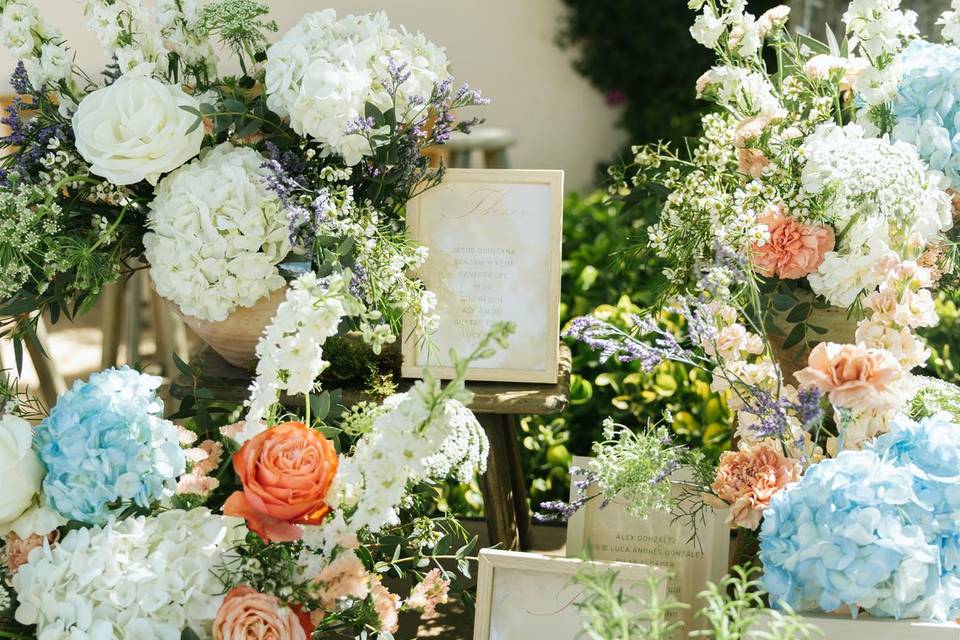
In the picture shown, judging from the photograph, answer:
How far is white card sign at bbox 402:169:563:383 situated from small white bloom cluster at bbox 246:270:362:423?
1.15 feet

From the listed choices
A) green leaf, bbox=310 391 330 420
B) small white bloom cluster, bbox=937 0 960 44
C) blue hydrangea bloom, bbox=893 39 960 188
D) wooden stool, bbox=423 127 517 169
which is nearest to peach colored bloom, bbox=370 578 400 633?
green leaf, bbox=310 391 330 420

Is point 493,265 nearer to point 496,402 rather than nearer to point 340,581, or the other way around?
point 496,402

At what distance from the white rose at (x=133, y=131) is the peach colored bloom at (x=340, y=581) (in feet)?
1.90

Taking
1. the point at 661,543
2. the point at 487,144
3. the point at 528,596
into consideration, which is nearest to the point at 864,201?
the point at 661,543

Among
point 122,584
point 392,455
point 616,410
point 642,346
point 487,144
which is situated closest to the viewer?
point 392,455

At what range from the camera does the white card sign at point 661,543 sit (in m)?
1.19

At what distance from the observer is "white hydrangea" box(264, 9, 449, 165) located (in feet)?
4.01

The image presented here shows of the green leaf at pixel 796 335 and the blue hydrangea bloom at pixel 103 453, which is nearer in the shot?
the blue hydrangea bloom at pixel 103 453

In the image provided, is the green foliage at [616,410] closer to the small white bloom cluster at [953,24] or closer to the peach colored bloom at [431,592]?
the small white bloom cluster at [953,24]

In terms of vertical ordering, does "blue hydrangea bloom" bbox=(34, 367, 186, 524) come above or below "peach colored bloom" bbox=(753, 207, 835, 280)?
below

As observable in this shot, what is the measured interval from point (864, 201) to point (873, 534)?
398 millimetres

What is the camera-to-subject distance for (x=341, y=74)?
4.02 ft

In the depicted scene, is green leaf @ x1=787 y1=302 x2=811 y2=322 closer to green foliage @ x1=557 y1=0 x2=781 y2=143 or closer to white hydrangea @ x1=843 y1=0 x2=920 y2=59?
white hydrangea @ x1=843 y1=0 x2=920 y2=59

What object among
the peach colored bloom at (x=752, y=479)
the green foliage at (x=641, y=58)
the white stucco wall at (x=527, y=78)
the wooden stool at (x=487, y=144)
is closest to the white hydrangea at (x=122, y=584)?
the peach colored bloom at (x=752, y=479)
